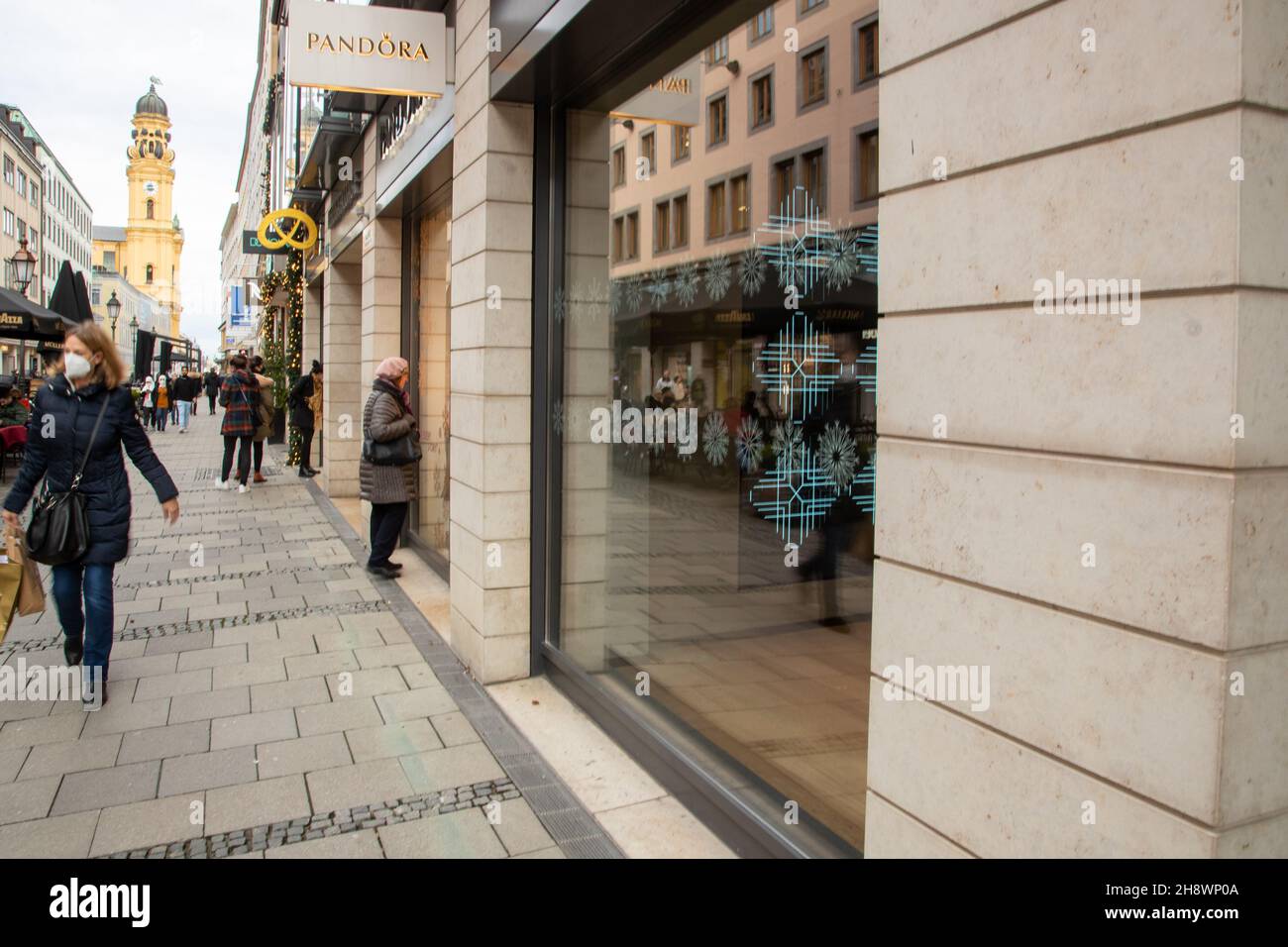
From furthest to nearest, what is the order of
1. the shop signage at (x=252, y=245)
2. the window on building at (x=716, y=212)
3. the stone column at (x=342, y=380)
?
the shop signage at (x=252, y=245) < the stone column at (x=342, y=380) < the window on building at (x=716, y=212)

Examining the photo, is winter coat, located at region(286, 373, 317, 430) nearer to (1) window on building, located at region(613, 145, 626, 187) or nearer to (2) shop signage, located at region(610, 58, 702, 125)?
(1) window on building, located at region(613, 145, 626, 187)

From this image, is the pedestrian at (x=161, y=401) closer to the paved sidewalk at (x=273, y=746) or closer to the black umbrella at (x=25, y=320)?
the black umbrella at (x=25, y=320)

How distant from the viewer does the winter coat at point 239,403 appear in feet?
49.6

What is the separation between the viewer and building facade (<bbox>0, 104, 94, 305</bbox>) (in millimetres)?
67050

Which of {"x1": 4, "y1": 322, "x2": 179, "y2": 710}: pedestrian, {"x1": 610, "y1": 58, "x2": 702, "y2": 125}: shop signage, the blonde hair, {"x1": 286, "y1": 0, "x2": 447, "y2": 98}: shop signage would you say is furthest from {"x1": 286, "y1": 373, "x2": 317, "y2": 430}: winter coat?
{"x1": 610, "y1": 58, "x2": 702, "y2": 125}: shop signage

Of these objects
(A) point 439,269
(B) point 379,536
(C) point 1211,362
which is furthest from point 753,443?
(A) point 439,269

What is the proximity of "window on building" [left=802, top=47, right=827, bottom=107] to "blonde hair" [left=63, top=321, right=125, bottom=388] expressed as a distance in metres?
4.01

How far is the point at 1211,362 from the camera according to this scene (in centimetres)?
180

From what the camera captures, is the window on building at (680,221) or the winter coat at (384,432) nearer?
the window on building at (680,221)

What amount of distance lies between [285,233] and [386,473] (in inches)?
329

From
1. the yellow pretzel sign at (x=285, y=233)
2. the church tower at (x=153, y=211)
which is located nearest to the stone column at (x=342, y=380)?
the yellow pretzel sign at (x=285, y=233)

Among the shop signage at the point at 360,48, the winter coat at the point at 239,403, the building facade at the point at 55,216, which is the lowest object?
the winter coat at the point at 239,403

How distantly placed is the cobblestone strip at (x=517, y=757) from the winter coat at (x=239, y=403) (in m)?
8.63

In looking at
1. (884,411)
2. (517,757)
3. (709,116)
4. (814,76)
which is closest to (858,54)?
(814,76)
